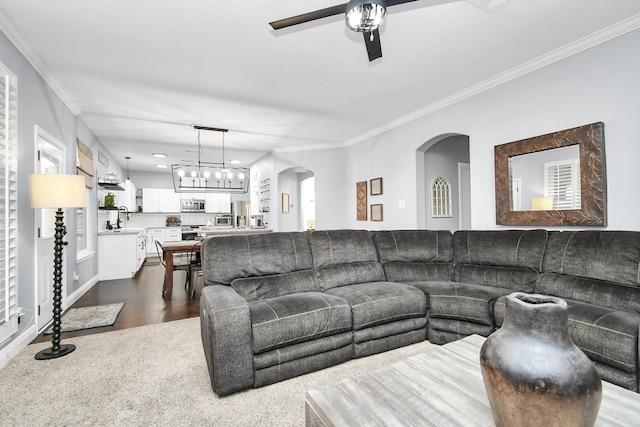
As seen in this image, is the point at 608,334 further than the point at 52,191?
No

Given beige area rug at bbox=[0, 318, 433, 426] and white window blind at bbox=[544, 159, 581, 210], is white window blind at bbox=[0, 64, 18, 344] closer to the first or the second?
beige area rug at bbox=[0, 318, 433, 426]

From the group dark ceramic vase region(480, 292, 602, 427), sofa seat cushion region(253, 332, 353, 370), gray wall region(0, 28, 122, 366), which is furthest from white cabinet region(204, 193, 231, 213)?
dark ceramic vase region(480, 292, 602, 427)

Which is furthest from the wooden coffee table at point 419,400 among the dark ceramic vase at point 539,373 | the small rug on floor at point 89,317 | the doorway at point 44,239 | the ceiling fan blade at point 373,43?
the doorway at point 44,239

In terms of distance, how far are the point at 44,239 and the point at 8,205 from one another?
86 centimetres

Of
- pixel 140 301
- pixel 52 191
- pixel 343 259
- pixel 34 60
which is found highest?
pixel 34 60

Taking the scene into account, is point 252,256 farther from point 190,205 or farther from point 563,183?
point 190,205

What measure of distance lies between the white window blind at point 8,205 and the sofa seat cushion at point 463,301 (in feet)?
11.1

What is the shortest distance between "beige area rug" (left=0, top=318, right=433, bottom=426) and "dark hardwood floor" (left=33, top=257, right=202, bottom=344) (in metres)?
0.53

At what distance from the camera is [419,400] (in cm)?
115

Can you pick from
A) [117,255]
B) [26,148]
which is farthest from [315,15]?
[117,255]

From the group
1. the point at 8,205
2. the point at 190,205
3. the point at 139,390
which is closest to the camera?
the point at 139,390

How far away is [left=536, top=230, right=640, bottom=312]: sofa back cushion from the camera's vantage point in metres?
2.04

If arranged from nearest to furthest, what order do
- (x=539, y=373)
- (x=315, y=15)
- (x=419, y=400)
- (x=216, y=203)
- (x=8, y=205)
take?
(x=539, y=373) < (x=419, y=400) < (x=315, y=15) < (x=8, y=205) < (x=216, y=203)

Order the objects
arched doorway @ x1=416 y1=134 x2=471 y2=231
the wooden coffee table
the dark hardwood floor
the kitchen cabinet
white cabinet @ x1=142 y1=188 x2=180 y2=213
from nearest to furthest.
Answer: the wooden coffee table, the dark hardwood floor, arched doorway @ x1=416 y1=134 x2=471 y2=231, the kitchen cabinet, white cabinet @ x1=142 y1=188 x2=180 y2=213
